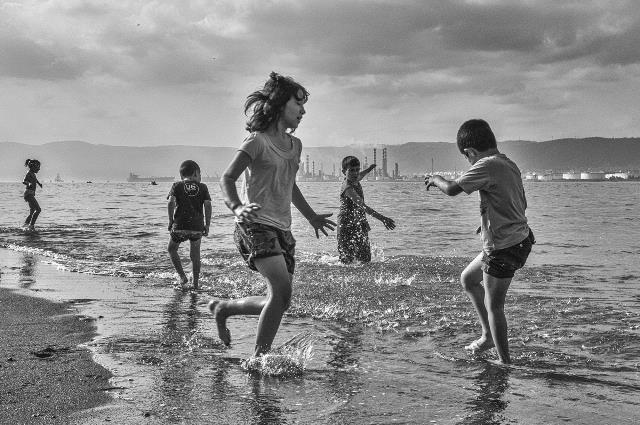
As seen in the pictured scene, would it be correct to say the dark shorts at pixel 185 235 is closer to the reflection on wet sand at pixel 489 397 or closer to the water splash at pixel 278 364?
the water splash at pixel 278 364

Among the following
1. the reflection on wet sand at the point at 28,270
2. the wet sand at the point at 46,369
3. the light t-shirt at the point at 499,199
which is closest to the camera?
the wet sand at the point at 46,369

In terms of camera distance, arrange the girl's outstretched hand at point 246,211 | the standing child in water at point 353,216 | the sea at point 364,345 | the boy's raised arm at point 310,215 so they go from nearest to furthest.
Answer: the sea at point 364,345, the girl's outstretched hand at point 246,211, the boy's raised arm at point 310,215, the standing child in water at point 353,216

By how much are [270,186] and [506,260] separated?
187 cm

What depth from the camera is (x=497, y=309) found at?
16.4 feet

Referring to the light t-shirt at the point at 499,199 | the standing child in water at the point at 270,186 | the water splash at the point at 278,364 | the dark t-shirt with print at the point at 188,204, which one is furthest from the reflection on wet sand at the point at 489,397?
the dark t-shirt with print at the point at 188,204

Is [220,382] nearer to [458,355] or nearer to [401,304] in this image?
[458,355]

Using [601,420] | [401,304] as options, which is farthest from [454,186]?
[401,304]

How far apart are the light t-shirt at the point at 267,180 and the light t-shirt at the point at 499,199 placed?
1333mm

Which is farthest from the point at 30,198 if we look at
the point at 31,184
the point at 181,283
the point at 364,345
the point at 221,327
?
the point at 364,345

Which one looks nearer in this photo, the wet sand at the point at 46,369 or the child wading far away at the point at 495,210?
the wet sand at the point at 46,369

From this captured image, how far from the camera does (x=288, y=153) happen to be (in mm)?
4723

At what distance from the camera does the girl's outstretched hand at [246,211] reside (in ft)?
14.0

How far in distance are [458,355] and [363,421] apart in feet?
6.17

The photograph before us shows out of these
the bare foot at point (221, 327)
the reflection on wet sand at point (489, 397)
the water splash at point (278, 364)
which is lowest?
the reflection on wet sand at point (489, 397)
